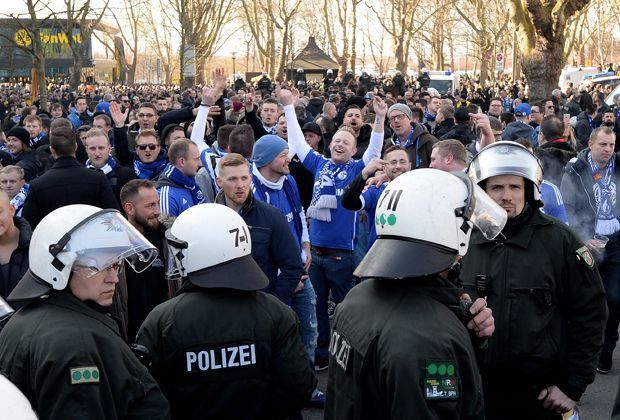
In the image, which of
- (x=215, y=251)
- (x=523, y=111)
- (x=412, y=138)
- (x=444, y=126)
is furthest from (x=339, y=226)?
(x=523, y=111)

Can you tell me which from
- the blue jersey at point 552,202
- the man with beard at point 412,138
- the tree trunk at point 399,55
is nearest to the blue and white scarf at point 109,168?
the man with beard at point 412,138

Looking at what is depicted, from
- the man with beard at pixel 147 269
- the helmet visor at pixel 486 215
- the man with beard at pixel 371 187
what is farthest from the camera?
the man with beard at pixel 371 187

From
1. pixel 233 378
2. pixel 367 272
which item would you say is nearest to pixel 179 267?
pixel 233 378

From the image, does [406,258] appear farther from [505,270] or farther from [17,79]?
[17,79]

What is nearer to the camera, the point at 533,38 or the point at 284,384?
the point at 284,384

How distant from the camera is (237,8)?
63719 mm

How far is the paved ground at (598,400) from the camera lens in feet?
20.1

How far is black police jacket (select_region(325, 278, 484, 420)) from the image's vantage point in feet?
8.32

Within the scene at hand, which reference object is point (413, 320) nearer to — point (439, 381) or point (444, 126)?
point (439, 381)

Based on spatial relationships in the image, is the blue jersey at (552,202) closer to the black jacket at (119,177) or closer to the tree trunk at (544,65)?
the black jacket at (119,177)

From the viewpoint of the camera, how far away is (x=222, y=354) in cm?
325

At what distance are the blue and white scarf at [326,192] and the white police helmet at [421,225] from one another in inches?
149

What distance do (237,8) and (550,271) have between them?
6260 centimetres

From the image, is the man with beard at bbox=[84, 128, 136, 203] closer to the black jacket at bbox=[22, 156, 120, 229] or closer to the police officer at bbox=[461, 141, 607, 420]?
the black jacket at bbox=[22, 156, 120, 229]
